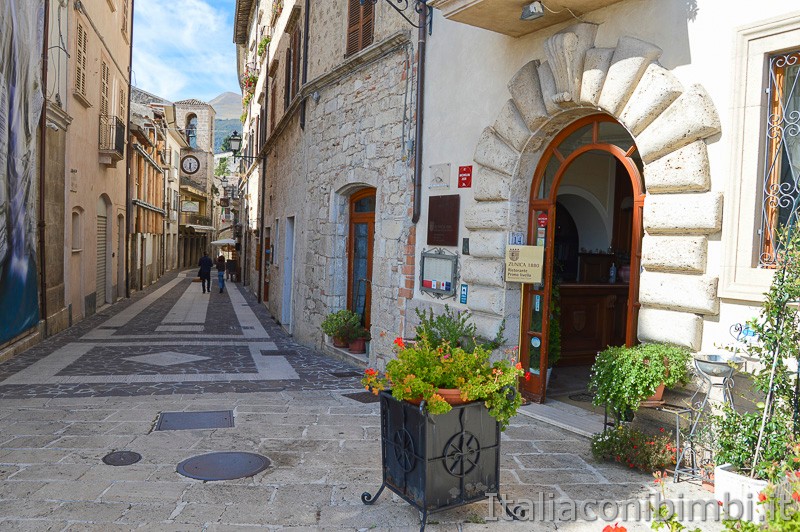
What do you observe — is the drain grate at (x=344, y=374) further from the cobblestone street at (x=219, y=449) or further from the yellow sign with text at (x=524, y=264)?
the yellow sign with text at (x=524, y=264)

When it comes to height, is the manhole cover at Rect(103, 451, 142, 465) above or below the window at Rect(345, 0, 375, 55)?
below

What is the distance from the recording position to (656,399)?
4.71 metres

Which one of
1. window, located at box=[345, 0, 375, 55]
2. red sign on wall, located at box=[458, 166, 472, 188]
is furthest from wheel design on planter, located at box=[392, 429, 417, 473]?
window, located at box=[345, 0, 375, 55]

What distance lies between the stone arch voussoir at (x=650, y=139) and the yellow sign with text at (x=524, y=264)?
10.6 inches

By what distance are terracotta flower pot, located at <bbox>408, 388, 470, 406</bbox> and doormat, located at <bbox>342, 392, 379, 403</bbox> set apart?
3.51 m

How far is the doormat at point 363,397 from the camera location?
7168 mm

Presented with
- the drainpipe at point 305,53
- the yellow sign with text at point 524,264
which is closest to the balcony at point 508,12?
the yellow sign with text at point 524,264

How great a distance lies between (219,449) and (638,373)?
325cm

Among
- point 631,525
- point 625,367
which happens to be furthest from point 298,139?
point 631,525

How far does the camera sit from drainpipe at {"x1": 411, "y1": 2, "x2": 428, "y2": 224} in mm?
7773

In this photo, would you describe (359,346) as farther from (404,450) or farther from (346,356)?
(404,450)

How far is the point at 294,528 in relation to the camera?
3742 millimetres

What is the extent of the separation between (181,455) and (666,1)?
5062mm

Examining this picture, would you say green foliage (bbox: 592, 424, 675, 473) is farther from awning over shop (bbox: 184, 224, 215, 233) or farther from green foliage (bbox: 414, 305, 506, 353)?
awning over shop (bbox: 184, 224, 215, 233)
